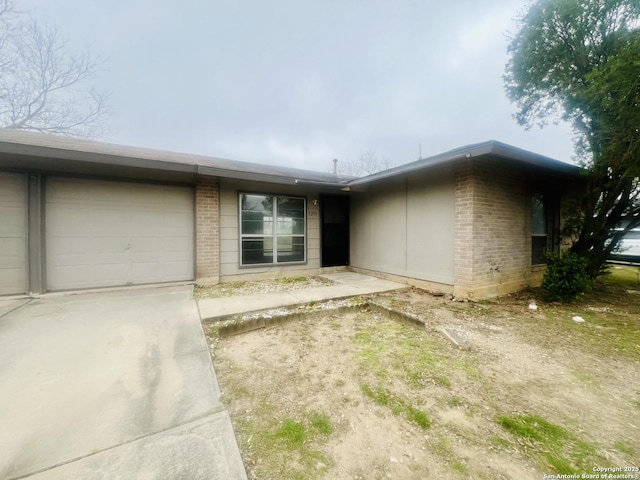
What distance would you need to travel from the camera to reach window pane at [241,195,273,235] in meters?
6.49

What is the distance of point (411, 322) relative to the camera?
12.2 ft

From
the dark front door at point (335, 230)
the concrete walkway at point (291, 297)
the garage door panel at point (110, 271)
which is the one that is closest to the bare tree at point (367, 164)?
the dark front door at point (335, 230)

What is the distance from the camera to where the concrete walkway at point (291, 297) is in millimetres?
3934

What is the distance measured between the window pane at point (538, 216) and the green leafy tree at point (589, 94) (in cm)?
62

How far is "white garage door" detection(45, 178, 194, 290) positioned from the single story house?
2 centimetres

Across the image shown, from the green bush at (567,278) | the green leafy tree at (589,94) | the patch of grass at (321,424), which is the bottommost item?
the patch of grass at (321,424)

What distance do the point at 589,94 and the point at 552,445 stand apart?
551 cm

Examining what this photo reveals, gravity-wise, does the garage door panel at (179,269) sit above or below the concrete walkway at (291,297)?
above

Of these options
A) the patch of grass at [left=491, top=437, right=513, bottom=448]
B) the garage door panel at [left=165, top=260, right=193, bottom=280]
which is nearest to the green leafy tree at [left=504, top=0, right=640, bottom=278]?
the patch of grass at [left=491, top=437, right=513, bottom=448]

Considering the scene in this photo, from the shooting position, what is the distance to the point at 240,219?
20.9 feet

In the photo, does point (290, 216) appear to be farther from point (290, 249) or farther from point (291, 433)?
point (291, 433)

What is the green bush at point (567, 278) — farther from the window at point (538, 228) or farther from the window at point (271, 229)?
the window at point (271, 229)

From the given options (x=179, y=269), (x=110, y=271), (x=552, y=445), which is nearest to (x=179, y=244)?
(x=179, y=269)

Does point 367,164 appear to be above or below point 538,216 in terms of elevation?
above
